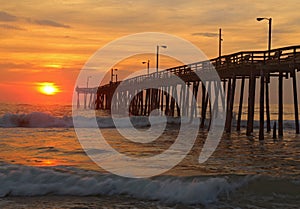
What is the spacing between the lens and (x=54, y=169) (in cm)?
1384

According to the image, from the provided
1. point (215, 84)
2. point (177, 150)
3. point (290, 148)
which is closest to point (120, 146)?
point (177, 150)

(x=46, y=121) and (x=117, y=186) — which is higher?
(x=46, y=121)

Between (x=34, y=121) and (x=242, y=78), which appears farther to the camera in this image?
(x=34, y=121)

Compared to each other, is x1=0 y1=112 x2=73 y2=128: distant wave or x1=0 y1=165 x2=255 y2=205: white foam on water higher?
x1=0 y1=112 x2=73 y2=128: distant wave

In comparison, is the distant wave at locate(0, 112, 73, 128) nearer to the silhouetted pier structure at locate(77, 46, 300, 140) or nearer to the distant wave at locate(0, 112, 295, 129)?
the distant wave at locate(0, 112, 295, 129)

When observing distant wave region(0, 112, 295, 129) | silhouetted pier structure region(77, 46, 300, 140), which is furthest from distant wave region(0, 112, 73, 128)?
silhouetted pier structure region(77, 46, 300, 140)

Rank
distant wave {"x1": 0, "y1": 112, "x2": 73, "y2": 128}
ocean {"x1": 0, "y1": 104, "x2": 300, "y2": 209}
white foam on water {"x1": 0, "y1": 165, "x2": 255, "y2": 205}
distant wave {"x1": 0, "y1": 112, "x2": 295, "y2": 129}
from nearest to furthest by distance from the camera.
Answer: ocean {"x1": 0, "y1": 104, "x2": 300, "y2": 209}, white foam on water {"x1": 0, "y1": 165, "x2": 255, "y2": 205}, distant wave {"x1": 0, "y1": 112, "x2": 295, "y2": 129}, distant wave {"x1": 0, "y1": 112, "x2": 73, "y2": 128}

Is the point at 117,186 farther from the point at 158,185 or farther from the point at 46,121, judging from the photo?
the point at 46,121

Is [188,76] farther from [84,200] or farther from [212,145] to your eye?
[84,200]

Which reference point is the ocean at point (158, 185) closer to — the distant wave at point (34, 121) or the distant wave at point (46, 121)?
the distant wave at point (46, 121)

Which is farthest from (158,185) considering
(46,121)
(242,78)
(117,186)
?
(46,121)

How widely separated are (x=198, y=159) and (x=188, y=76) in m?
21.3

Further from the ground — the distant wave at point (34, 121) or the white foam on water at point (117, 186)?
the distant wave at point (34, 121)

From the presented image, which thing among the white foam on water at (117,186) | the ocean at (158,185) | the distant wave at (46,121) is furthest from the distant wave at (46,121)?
the white foam on water at (117,186)
